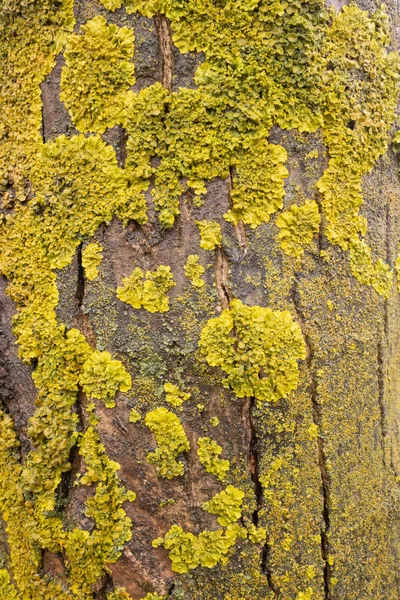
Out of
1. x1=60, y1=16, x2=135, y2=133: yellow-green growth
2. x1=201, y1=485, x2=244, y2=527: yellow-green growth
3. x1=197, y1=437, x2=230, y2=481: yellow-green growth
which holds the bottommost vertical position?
x1=201, y1=485, x2=244, y2=527: yellow-green growth

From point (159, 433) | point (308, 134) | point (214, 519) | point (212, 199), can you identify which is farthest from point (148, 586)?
point (308, 134)

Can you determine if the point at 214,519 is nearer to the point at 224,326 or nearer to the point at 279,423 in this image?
the point at 279,423

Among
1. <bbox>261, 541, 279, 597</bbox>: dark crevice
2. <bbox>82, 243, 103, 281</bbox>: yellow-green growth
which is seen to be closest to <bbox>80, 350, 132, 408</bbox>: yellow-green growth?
<bbox>82, 243, 103, 281</bbox>: yellow-green growth

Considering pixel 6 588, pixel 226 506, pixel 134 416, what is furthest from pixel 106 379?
pixel 6 588

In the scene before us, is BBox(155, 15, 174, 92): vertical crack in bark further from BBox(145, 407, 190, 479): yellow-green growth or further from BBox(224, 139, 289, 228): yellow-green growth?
BBox(145, 407, 190, 479): yellow-green growth

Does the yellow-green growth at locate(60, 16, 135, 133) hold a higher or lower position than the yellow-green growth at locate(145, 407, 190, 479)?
higher

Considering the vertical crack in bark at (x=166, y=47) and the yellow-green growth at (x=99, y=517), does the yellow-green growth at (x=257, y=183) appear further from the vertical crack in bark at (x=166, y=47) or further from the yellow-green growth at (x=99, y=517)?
the yellow-green growth at (x=99, y=517)
